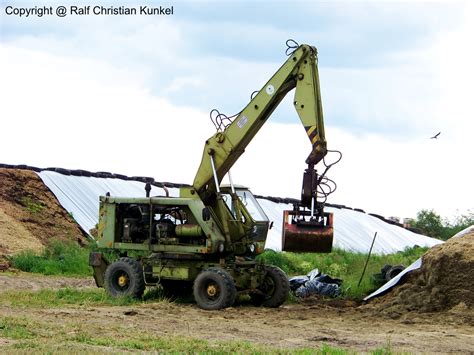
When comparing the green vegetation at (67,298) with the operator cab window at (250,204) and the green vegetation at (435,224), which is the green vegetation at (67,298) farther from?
the green vegetation at (435,224)

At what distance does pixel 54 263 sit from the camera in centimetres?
2498

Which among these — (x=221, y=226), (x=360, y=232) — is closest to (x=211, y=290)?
(x=221, y=226)

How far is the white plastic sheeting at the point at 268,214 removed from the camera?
31.7m

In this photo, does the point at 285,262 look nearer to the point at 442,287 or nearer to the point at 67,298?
the point at 67,298

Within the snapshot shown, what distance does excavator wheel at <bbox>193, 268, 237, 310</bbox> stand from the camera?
1742 centimetres

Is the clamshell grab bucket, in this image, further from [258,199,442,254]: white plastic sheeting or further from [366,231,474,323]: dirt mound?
[258,199,442,254]: white plastic sheeting

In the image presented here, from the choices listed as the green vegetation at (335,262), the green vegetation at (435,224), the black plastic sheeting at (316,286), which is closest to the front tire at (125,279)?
the black plastic sheeting at (316,286)

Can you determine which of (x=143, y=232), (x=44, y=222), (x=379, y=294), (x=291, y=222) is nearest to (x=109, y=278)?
(x=143, y=232)

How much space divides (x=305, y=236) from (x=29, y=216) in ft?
48.3

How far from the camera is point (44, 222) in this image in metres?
29.7

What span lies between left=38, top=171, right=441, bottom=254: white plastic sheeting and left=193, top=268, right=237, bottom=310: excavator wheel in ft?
42.6

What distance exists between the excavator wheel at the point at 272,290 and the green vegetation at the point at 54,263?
7.26 metres

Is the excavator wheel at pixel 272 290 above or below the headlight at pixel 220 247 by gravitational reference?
below

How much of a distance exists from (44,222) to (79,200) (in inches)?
96.0
